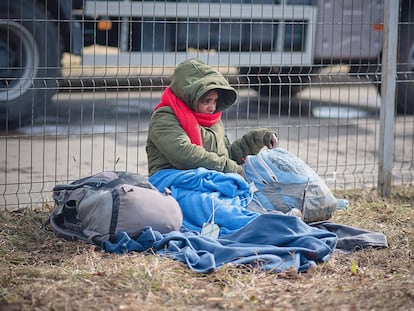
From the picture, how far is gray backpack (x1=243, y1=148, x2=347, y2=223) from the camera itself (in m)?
4.99

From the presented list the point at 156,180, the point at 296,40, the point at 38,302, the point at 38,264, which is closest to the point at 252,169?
the point at 156,180

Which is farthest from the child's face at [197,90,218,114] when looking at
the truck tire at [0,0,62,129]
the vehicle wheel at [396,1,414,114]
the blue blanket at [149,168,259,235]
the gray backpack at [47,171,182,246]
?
the vehicle wheel at [396,1,414,114]

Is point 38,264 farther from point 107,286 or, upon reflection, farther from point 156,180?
point 156,180

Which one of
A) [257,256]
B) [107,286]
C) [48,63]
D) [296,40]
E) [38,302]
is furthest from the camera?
[296,40]

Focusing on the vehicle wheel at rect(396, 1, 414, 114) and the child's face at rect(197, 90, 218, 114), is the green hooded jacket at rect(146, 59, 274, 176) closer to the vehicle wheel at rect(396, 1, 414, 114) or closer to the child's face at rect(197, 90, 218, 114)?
the child's face at rect(197, 90, 218, 114)

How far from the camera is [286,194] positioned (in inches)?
197

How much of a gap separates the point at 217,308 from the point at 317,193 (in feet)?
5.30

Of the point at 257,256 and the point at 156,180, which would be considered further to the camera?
the point at 156,180

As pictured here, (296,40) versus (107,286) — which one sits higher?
(296,40)

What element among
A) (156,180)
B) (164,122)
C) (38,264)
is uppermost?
(164,122)

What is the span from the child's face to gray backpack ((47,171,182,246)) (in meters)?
0.62

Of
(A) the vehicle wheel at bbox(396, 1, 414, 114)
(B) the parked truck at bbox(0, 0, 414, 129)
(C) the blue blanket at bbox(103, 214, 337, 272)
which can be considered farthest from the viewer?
(A) the vehicle wheel at bbox(396, 1, 414, 114)

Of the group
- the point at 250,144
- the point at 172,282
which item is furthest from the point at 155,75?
the point at 172,282

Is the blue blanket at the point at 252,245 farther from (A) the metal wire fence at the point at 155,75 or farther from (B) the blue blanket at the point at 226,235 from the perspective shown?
(A) the metal wire fence at the point at 155,75
